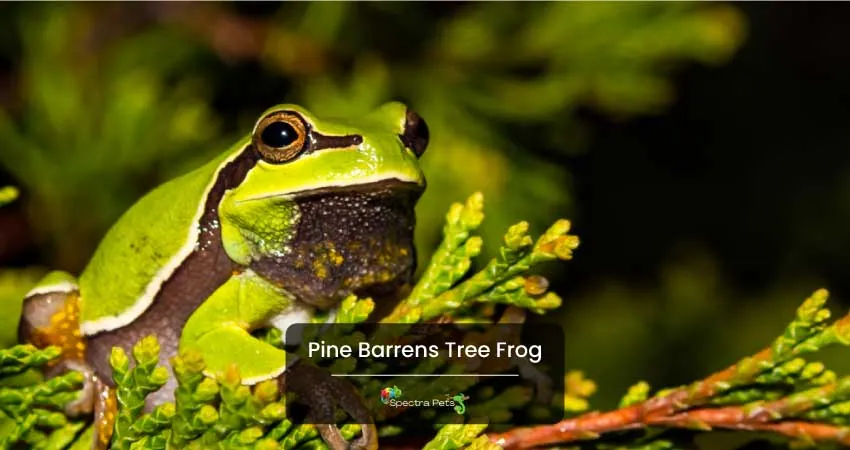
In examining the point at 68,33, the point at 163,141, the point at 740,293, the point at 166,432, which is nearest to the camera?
the point at 166,432

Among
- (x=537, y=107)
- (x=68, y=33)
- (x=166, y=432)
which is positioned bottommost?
(x=166, y=432)

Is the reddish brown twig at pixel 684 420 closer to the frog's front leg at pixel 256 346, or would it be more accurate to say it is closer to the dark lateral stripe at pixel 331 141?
the frog's front leg at pixel 256 346

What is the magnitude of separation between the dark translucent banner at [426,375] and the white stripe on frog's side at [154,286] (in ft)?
1.42

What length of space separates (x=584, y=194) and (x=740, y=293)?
1.09 m

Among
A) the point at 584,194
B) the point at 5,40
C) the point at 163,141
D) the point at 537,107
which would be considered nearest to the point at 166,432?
the point at 163,141

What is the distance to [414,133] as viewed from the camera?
3062mm

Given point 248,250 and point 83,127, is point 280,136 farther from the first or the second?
point 83,127

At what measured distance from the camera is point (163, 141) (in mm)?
4418

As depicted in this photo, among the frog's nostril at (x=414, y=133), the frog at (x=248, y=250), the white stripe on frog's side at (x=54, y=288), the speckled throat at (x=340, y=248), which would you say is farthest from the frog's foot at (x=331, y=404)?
the white stripe on frog's side at (x=54, y=288)

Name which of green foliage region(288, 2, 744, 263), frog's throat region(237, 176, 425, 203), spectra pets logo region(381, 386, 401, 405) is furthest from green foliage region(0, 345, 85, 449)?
green foliage region(288, 2, 744, 263)

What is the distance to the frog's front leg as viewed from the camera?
8.20 feet

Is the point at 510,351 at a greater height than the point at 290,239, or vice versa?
the point at 290,239

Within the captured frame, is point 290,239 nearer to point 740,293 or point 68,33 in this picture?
point 68,33

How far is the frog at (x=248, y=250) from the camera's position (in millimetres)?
2826
